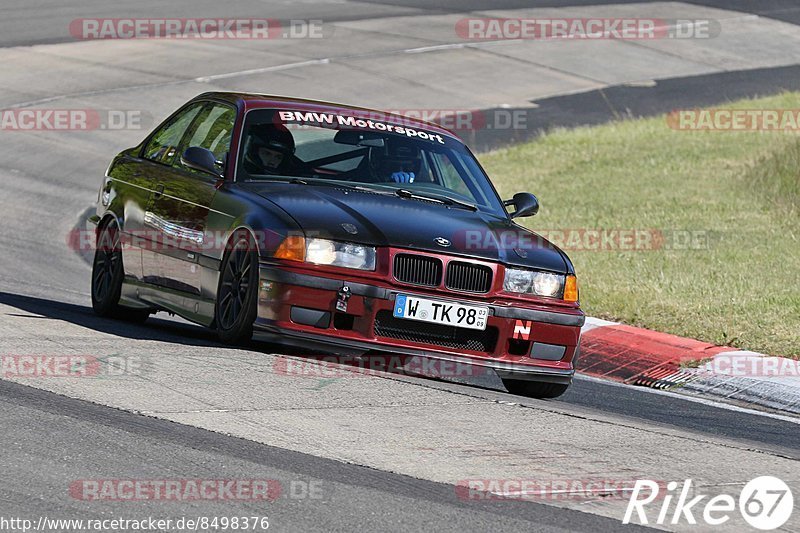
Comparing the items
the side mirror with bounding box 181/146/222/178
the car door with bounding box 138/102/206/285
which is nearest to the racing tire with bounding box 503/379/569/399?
the side mirror with bounding box 181/146/222/178

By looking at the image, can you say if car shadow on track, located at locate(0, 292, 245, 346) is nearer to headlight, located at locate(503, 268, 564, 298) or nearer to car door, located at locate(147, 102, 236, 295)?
car door, located at locate(147, 102, 236, 295)

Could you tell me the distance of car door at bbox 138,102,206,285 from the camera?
9.29 metres

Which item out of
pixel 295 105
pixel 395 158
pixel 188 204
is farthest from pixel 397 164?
pixel 188 204

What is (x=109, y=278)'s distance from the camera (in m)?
9.93

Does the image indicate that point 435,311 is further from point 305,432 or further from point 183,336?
point 183,336

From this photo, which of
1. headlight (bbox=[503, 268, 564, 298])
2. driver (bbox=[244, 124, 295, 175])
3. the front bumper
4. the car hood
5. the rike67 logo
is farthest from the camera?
driver (bbox=[244, 124, 295, 175])

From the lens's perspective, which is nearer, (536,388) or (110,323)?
(536,388)

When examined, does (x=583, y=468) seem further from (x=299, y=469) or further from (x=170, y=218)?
(x=170, y=218)

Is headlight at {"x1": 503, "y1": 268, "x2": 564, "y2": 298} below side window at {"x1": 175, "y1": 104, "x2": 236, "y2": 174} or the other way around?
below

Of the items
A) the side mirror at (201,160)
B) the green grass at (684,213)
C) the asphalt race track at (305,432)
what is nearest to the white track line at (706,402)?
the asphalt race track at (305,432)

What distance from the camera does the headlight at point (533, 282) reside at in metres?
8.16

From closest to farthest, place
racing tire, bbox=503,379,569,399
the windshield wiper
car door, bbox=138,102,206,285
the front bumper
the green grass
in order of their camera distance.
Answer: the front bumper < racing tire, bbox=503,379,569,399 < the windshield wiper < car door, bbox=138,102,206,285 < the green grass

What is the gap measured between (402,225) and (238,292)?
3.19ft

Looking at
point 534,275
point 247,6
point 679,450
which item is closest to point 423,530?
Answer: point 679,450
